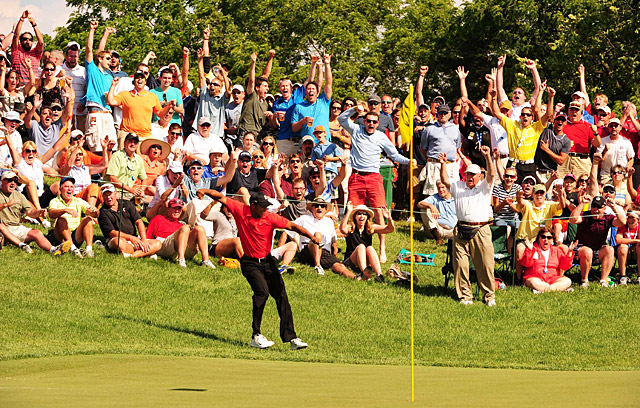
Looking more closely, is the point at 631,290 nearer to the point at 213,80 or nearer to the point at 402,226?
the point at 402,226

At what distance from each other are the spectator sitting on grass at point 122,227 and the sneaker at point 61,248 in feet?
2.23

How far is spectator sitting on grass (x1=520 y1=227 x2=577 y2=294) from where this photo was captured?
1802 cm

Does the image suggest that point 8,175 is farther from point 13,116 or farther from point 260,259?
point 260,259

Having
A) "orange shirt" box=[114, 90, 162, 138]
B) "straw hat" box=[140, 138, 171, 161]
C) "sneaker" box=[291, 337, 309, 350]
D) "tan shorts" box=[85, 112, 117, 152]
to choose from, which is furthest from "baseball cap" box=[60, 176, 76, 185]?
"sneaker" box=[291, 337, 309, 350]

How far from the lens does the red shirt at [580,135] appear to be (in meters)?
20.7

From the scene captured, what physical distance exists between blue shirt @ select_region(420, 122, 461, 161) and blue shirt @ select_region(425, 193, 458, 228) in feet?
5.24

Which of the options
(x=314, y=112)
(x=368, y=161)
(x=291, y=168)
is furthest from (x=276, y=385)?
(x=314, y=112)

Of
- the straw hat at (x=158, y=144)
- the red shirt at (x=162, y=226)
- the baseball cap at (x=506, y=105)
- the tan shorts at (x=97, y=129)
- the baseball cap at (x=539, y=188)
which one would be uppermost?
the baseball cap at (x=506, y=105)

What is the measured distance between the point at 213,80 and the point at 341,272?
17.1ft

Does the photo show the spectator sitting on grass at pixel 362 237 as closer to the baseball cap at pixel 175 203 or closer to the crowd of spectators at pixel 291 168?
the crowd of spectators at pixel 291 168

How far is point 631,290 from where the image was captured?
17922 mm

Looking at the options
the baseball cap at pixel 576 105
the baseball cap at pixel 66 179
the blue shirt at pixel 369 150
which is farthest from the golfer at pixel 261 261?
the baseball cap at pixel 576 105

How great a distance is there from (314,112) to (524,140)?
390 centimetres

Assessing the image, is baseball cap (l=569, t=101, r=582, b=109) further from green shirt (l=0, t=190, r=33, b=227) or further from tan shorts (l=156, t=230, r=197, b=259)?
green shirt (l=0, t=190, r=33, b=227)
